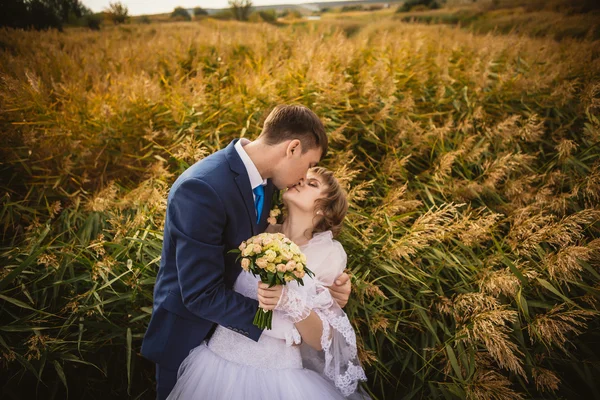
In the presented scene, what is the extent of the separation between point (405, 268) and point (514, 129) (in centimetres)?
219

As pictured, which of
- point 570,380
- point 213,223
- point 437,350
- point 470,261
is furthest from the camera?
point 470,261

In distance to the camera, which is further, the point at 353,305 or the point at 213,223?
the point at 353,305

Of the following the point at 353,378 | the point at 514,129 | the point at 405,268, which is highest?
the point at 514,129

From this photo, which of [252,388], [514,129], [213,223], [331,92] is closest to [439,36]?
[514,129]

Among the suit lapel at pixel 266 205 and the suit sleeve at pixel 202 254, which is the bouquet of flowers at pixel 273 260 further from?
the suit lapel at pixel 266 205

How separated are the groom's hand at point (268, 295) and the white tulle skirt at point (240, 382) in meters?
0.47

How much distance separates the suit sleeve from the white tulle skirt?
29 centimetres

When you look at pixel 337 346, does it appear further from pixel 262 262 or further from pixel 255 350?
pixel 262 262

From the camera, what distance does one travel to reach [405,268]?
2598 mm

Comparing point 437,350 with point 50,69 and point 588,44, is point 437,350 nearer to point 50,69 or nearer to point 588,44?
point 50,69

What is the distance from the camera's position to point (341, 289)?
207cm

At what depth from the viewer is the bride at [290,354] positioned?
1.76 metres

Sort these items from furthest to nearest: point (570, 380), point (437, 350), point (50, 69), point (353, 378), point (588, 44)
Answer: point (588, 44)
point (50, 69)
point (570, 380)
point (437, 350)
point (353, 378)

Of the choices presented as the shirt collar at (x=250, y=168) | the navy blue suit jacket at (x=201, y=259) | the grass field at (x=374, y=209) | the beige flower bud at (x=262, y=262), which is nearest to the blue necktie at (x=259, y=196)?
the shirt collar at (x=250, y=168)
